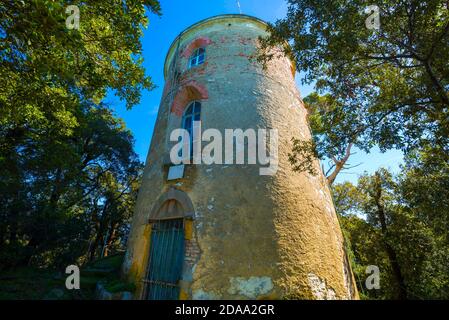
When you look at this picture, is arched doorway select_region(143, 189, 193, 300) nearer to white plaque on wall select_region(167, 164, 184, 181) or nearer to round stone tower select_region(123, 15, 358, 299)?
round stone tower select_region(123, 15, 358, 299)

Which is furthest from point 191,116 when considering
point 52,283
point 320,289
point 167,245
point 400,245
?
point 400,245

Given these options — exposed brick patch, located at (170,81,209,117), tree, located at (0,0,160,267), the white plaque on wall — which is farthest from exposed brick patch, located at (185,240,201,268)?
exposed brick patch, located at (170,81,209,117)

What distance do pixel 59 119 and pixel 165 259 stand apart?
573 centimetres

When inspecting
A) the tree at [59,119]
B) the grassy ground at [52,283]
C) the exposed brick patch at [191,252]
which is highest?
the tree at [59,119]

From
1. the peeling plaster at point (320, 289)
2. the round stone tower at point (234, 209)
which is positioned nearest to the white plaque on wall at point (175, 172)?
the round stone tower at point (234, 209)

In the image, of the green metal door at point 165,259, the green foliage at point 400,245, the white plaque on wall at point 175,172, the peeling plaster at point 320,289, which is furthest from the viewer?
the green foliage at point 400,245

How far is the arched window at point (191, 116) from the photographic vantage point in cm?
808

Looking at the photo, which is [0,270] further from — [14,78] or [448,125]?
[448,125]

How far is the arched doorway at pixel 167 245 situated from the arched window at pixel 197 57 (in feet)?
17.2

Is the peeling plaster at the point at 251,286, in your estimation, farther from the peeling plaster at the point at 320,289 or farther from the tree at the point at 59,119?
the tree at the point at 59,119

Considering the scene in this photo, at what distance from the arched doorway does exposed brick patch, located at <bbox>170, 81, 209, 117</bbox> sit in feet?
10.7

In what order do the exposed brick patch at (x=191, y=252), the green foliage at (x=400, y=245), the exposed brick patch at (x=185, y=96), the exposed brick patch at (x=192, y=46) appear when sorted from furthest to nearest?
the green foliage at (x=400, y=245) < the exposed brick patch at (x=192, y=46) < the exposed brick patch at (x=185, y=96) < the exposed brick patch at (x=191, y=252)

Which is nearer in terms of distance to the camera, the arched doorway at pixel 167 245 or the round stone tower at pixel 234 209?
the round stone tower at pixel 234 209

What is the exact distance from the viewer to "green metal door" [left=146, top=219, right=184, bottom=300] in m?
5.87
